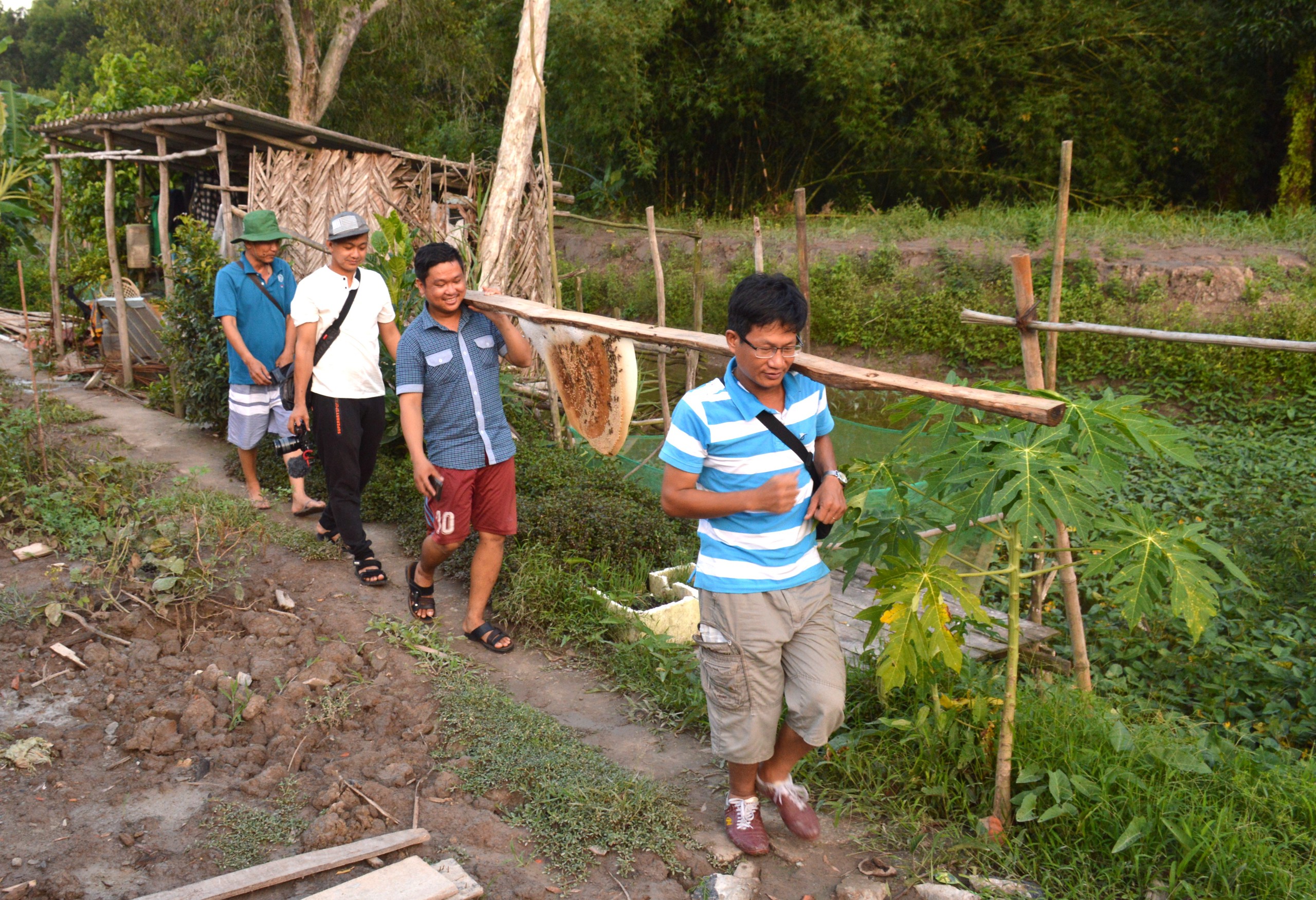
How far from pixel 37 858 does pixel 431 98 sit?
2004cm

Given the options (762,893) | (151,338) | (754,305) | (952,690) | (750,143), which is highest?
(750,143)

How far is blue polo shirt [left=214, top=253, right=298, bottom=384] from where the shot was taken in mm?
5129

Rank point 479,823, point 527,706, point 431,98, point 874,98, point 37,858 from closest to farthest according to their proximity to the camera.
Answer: point 37,858 → point 479,823 → point 527,706 → point 874,98 → point 431,98

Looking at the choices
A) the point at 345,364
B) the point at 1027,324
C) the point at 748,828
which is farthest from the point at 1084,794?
the point at 345,364

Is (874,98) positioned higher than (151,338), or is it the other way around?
(874,98)

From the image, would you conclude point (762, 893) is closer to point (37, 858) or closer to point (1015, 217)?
point (37, 858)

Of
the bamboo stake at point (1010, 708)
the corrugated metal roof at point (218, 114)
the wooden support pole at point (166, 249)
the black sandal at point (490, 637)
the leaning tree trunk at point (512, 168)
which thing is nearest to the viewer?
the bamboo stake at point (1010, 708)

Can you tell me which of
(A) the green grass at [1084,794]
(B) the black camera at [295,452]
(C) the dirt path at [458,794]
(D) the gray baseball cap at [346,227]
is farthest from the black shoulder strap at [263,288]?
(A) the green grass at [1084,794]

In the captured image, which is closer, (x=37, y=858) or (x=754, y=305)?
(x=754, y=305)

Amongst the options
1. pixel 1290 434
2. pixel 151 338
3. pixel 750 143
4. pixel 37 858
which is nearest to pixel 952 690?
pixel 37 858

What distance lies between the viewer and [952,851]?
262 centimetres

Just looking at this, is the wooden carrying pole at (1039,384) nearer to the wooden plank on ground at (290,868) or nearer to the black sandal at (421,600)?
the wooden plank on ground at (290,868)

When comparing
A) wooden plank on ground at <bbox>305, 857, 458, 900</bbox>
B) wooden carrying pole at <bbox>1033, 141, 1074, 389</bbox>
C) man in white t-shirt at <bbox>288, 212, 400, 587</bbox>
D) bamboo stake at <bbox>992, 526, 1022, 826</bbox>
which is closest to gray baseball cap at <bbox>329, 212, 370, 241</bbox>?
man in white t-shirt at <bbox>288, 212, 400, 587</bbox>

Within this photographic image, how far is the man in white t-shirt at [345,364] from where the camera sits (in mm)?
4301
